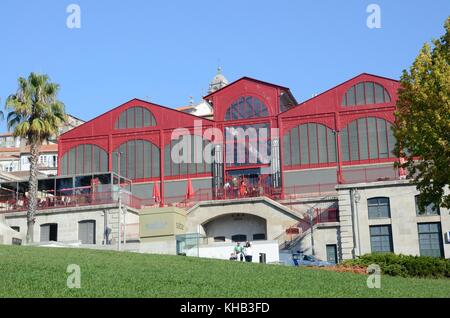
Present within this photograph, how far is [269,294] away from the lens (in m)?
16.9

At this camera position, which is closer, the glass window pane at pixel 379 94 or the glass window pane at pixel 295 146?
the glass window pane at pixel 379 94

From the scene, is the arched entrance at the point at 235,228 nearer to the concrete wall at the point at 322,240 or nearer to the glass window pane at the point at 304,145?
the glass window pane at the point at 304,145

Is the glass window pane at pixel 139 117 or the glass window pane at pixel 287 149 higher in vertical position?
the glass window pane at pixel 139 117

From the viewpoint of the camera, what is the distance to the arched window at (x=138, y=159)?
179ft

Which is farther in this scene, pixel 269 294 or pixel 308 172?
pixel 308 172

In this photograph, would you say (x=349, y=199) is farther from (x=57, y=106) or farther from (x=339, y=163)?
(x=57, y=106)

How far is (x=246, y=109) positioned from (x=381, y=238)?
17.4 m

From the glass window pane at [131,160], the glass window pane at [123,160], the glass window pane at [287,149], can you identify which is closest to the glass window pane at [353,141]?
the glass window pane at [287,149]

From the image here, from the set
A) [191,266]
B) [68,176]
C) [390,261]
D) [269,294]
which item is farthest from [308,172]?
[269,294]

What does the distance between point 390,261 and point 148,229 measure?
18.2m

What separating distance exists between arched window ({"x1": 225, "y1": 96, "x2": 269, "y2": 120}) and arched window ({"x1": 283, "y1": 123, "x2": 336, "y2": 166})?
3.32m

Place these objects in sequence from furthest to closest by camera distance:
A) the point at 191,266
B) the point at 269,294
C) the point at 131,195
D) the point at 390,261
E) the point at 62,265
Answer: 1. the point at 131,195
2. the point at 390,261
3. the point at 191,266
4. the point at 62,265
5. the point at 269,294

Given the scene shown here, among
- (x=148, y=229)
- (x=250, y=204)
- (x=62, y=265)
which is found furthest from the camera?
(x=250, y=204)

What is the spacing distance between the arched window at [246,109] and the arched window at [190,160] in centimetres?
303
